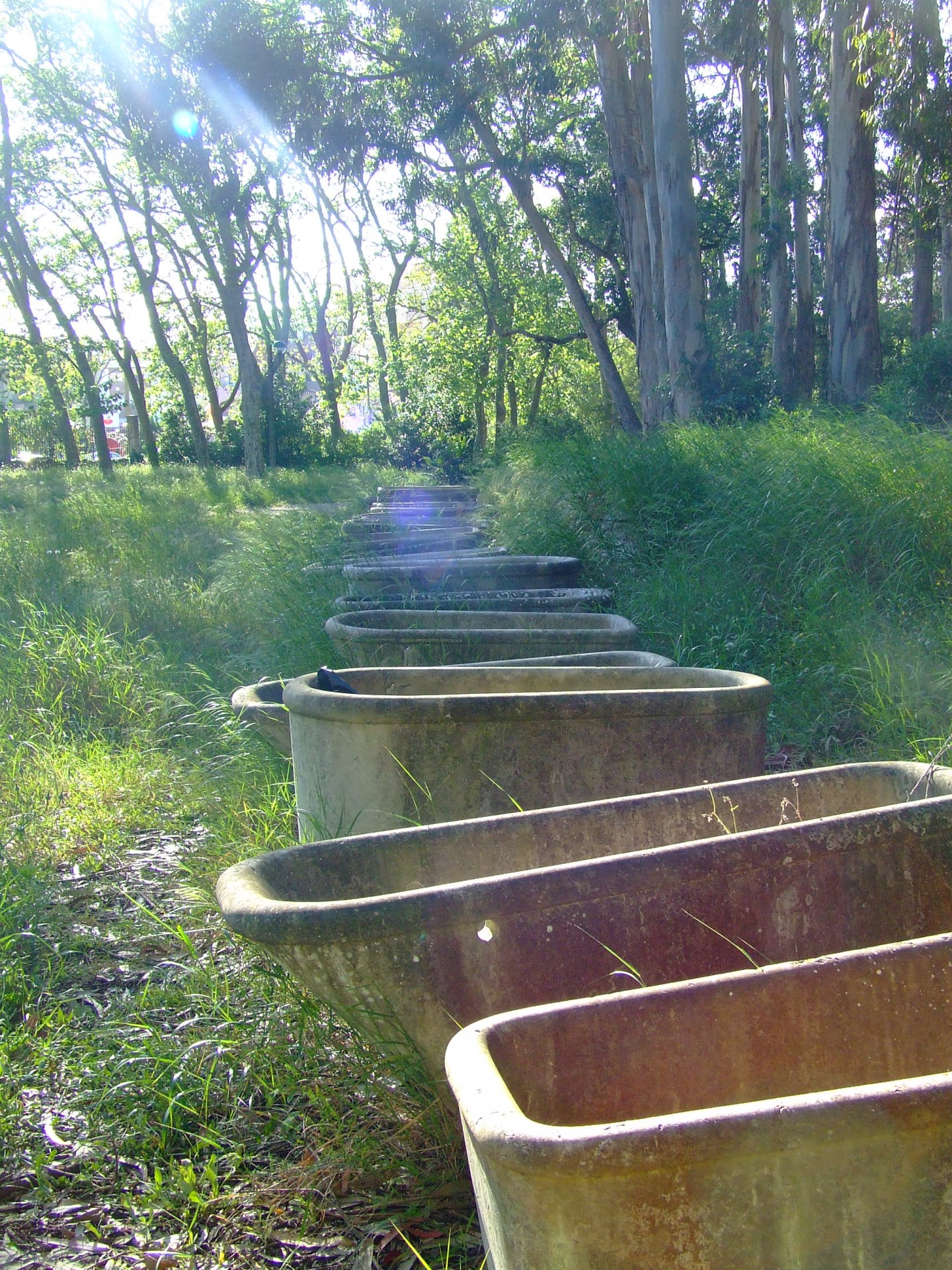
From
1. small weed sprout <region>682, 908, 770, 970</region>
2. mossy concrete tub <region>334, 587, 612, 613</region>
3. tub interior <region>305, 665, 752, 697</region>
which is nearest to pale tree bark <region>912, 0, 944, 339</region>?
mossy concrete tub <region>334, 587, 612, 613</region>

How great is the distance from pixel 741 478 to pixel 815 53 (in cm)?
1239

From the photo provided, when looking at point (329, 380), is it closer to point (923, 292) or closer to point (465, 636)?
point (923, 292)

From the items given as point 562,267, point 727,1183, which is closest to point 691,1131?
point 727,1183

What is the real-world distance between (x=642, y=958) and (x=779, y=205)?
56.8ft

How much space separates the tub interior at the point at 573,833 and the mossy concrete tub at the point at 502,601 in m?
3.09

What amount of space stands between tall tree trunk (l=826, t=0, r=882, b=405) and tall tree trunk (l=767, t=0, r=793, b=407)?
357 cm

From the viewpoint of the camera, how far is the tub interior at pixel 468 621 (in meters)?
4.65

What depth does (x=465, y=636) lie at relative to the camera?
4.41 m

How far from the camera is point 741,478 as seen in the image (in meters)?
6.80

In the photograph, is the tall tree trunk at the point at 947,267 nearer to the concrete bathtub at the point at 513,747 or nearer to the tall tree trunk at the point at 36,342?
the tall tree trunk at the point at 36,342

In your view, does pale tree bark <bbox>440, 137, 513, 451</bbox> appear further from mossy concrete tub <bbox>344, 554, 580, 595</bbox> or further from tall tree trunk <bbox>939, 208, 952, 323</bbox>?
mossy concrete tub <bbox>344, 554, 580, 595</bbox>

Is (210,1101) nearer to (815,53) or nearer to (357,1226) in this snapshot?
(357,1226)

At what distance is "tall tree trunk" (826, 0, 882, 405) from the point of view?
39.3 feet

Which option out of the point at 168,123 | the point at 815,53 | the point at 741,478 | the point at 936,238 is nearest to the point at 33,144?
the point at 168,123
